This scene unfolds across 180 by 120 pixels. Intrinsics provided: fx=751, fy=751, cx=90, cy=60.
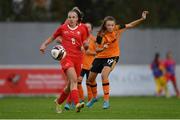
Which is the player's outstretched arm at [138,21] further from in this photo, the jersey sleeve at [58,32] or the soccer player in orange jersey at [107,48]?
the jersey sleeve at [58,32]

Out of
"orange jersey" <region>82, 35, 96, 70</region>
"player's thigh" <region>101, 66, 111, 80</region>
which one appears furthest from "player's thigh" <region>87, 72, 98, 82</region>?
"orange jersey" <region>82, 35, 96, 70</region>

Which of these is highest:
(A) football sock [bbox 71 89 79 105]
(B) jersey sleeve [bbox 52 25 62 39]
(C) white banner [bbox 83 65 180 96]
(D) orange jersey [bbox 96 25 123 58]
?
(B) jersey sleeve [bbox 52 25 62 39]

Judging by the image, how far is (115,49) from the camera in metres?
19.6

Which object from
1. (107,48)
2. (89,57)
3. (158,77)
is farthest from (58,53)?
(158,77)

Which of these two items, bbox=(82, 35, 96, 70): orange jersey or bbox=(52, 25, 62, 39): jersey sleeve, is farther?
bbox=(82, 35, 96, 70): orange jersey

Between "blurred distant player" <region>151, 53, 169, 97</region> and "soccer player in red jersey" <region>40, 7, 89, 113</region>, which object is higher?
"soccer player in red jersey" <region>40, 7, 89, 113</region>

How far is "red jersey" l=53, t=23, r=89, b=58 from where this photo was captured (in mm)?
17469

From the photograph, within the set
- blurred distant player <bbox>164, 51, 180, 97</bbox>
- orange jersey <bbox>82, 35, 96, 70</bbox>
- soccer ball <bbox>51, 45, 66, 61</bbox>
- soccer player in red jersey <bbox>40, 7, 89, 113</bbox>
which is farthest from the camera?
blurred distant player <bbox>164, 51, 180, 97</bbox>

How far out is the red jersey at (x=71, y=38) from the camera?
17.5 m

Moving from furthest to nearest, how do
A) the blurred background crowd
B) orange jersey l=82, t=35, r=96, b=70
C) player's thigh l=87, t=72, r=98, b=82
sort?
the blurred background crowd, orange jersey l=82, t=35, r=96, b=70, player's thigh l=87, t=72, r=98, b=82

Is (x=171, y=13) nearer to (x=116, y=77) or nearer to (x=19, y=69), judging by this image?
(x=116, y=77)

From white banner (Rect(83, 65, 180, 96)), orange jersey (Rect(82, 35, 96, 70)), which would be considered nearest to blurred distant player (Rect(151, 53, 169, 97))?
white banner (Rect(83, 65, 180, 96))

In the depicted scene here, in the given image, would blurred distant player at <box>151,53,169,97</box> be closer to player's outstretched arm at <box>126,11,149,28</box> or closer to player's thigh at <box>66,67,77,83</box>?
player's outstretched arm at <box>126,11,149,28</box>

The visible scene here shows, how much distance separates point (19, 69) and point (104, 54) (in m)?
Answer: 13.3
